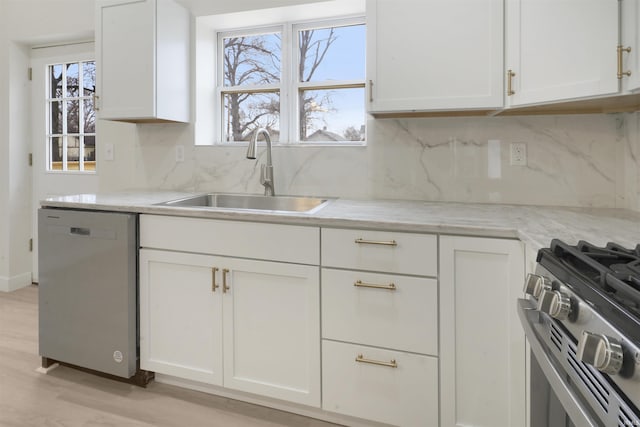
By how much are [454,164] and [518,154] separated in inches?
12.1

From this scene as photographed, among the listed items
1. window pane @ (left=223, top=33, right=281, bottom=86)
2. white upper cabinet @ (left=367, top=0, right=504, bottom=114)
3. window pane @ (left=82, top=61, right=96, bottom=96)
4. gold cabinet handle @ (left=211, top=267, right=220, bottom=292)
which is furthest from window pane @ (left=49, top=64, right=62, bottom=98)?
white upper cabinet @ (left=367, top=0, right=504, bottom=114)

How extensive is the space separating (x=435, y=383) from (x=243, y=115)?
203 centimetres

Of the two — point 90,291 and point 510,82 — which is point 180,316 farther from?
point 510,82

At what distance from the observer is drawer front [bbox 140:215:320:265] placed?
1.65m

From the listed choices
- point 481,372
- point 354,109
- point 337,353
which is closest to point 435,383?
point 481,372

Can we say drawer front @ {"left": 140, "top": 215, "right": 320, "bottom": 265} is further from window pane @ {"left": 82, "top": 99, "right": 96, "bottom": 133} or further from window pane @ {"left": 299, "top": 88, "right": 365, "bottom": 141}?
window pane @ {"left": 82, "top": 99, "right": 96, "bottom": 133}

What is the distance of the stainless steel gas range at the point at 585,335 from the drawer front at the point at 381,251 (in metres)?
0.48

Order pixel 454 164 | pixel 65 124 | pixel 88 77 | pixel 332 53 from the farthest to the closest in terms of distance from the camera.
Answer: pixel 65 124, pixel 88 77, pixel 332 53, pixel 454 164

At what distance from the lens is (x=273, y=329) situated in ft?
5.65

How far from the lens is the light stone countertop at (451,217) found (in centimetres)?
131

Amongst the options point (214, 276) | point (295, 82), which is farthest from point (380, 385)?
point (295, 82)

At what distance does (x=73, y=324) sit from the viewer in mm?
2020

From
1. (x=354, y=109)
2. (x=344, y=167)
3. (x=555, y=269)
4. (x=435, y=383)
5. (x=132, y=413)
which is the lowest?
(x=132, y=413)

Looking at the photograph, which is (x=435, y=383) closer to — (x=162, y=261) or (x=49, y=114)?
(x=162, y=261)
